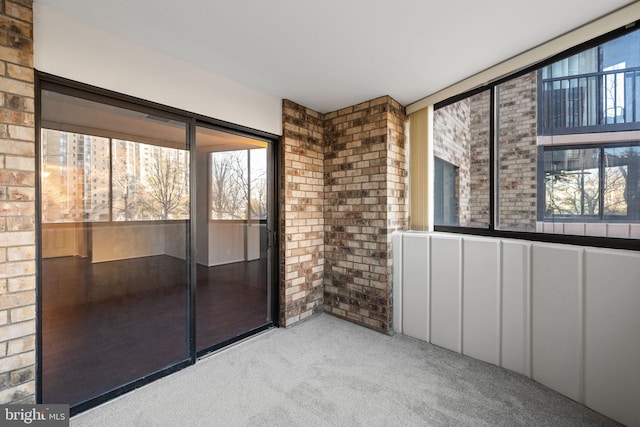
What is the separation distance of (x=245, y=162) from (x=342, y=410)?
2556 mm

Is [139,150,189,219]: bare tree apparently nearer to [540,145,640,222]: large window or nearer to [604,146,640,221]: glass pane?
[540,145,640,222]: large window

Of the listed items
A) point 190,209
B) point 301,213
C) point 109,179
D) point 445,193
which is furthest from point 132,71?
point 445,193

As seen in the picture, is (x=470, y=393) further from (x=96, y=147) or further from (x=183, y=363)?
(x=96, y=147)

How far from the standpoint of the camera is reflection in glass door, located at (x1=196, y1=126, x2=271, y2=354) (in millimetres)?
2801

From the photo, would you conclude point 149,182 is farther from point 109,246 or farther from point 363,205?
point 363,205

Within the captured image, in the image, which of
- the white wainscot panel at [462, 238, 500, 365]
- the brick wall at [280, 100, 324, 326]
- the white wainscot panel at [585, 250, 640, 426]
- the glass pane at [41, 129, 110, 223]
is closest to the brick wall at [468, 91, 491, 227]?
the white wainscot panel at [462, 238, 500, 365]

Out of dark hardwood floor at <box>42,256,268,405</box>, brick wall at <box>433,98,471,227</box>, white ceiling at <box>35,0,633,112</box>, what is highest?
white ceiling at <box>35,0,633,112</box>

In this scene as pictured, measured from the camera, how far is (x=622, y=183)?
198cm

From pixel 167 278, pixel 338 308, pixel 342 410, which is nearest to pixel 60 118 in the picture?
pixel 167 278

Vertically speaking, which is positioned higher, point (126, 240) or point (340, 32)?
point (340, 32)

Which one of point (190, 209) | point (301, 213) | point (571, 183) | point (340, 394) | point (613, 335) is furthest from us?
point (301, 213)

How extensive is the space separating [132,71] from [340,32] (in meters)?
1.63

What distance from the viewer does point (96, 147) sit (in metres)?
2.09

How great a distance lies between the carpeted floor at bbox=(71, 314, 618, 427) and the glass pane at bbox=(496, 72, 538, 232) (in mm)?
1398
